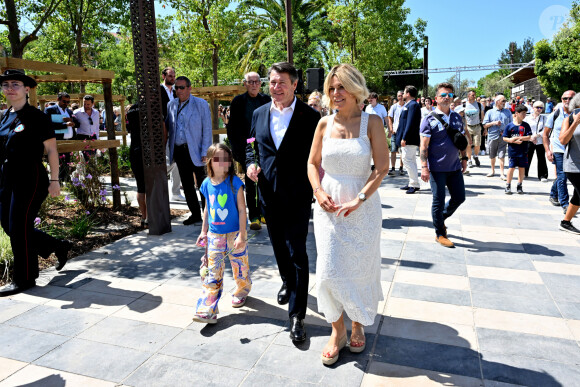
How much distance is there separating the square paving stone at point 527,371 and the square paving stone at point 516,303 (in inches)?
34.0

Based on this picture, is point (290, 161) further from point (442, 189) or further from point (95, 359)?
point (442, 189)

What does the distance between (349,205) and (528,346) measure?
1.69 metres

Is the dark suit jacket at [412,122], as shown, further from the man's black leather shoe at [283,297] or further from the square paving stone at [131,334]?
the square paving stone at [131,334]

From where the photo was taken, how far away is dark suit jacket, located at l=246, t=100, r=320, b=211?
357 centimetres

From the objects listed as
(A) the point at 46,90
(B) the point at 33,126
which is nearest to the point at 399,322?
(B) the point at 33,126

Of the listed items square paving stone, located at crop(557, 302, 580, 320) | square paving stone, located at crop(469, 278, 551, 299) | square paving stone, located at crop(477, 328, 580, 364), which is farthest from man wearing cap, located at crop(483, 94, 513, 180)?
square paving stone, located at crop(477, 328, 580, 364)

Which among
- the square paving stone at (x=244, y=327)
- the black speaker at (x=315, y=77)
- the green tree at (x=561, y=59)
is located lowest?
the square paving stone at (x=244, y=327)

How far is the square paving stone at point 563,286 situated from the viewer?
4186 millimetres

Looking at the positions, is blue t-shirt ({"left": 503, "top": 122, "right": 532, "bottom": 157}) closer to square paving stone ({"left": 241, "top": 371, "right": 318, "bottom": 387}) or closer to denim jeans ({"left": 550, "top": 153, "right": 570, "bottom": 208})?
denim jeans ({"left": 550, "top": 153, "right": 570, "bottom": 208})

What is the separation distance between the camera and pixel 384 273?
15.9ft

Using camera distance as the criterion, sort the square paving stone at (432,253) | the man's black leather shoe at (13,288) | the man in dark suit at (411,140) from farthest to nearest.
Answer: the man in dark suit at (411,140) → the square paving stone at (432,253) → the man's black leather shoe at (13,288)

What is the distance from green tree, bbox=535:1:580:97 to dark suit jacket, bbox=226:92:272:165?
26946 millimetres

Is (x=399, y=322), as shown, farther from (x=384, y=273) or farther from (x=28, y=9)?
(x=28, y=9)

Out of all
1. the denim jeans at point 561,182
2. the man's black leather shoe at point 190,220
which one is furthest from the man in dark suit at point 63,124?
the denim jeans at point 561,182
